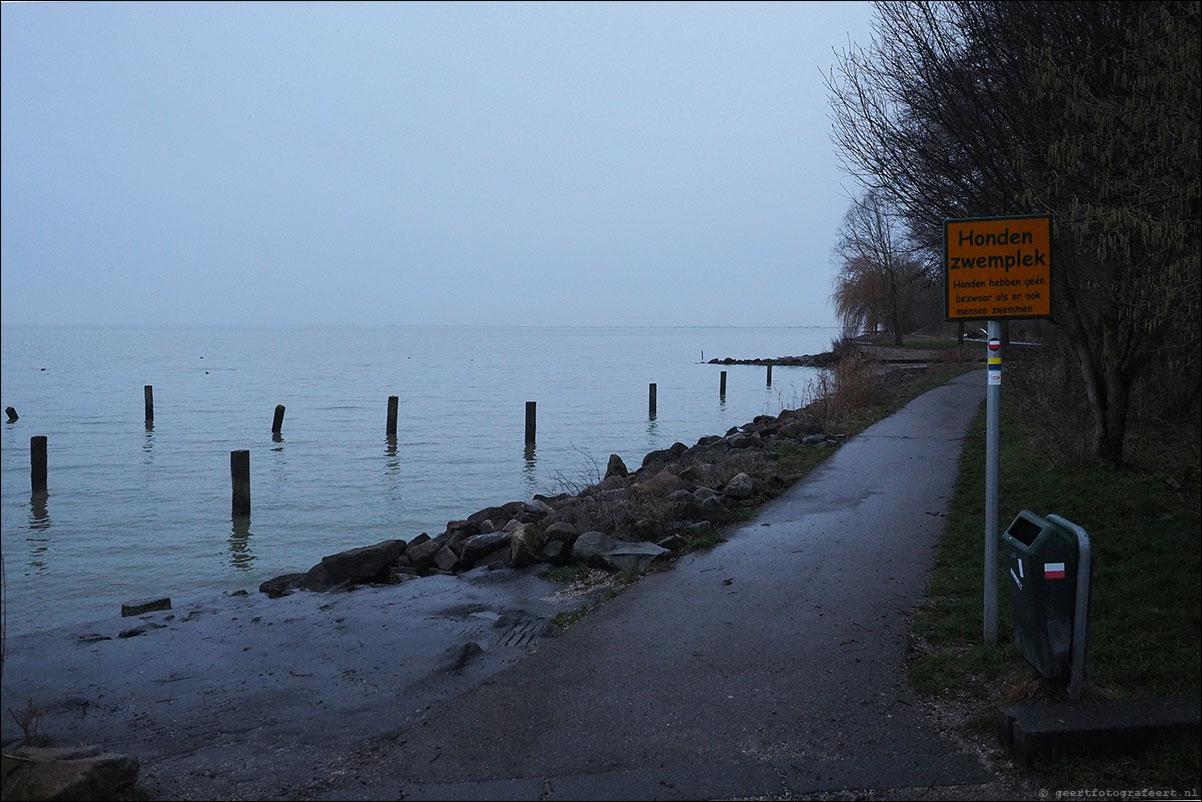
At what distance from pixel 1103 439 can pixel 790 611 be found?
607cm

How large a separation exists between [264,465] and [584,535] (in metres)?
17.9

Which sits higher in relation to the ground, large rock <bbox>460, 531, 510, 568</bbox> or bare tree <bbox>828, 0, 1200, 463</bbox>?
bare tree <bbox>828, 0, 1200, 463</bbox>

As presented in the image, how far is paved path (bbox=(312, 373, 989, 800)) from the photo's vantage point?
15.8 feet

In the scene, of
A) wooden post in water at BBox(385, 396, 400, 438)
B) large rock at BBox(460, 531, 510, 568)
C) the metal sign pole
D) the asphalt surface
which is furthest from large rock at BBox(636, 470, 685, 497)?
wooden post in water at BBox(385, 396, 400, 438)

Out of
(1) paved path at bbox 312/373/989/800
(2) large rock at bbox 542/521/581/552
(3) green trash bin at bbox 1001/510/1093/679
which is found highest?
(3) green trash bin at bbox 1001/510/1093/679

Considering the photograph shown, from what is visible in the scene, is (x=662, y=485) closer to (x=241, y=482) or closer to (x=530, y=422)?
(x=241, y=482)

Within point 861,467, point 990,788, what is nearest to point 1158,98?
point 990,788

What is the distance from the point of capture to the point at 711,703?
5.74 meters

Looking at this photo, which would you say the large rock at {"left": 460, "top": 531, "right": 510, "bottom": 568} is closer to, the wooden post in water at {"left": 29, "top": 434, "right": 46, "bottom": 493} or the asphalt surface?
the asphalt surface

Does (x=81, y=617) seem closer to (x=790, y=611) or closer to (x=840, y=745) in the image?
(x=790, y=611)

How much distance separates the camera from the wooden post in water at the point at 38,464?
2114 centimetres

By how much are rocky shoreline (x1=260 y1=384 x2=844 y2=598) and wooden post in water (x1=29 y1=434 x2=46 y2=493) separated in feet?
36.4

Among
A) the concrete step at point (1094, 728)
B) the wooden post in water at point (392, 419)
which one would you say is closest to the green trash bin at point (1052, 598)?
the concrete step at point (1094, 728)

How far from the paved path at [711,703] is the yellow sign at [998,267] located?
7.47 ft
